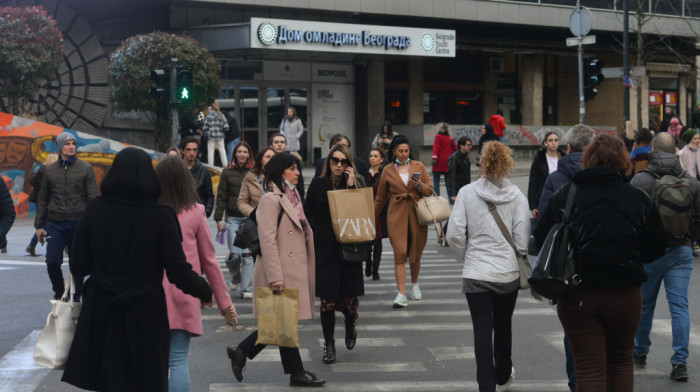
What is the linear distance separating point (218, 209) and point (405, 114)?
24.7 metres

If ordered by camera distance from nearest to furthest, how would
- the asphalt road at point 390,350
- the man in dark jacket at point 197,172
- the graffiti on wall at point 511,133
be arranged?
the asphalt road at point 390,350 → the man in dark jacket at point 197,172 → the graffiti on wall at point 511,133

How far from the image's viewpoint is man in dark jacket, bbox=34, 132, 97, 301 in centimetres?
971

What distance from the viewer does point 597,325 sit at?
15.9ft

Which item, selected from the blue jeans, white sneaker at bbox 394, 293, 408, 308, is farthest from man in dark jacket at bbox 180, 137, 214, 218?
the blue jeans

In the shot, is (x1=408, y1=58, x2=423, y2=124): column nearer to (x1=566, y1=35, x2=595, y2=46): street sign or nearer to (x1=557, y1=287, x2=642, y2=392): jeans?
(x1=566, y1=35, x2=595, y2=46): street sign

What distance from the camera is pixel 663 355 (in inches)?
300

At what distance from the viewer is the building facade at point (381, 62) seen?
27156 millimetres

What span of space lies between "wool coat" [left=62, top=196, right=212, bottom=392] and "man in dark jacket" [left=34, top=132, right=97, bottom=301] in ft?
17.7

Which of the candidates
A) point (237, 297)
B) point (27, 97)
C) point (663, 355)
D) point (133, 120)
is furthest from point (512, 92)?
point (663, 355)

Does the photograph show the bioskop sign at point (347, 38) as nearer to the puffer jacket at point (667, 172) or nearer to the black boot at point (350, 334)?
the black boot at point (350, 334)

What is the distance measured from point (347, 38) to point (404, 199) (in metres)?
18.6

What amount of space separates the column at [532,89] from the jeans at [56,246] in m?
27.7

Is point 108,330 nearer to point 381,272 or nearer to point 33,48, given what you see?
point 381,272

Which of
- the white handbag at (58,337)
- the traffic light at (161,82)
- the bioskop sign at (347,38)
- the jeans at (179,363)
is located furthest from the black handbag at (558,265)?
the bioskop sign at (347,38)
